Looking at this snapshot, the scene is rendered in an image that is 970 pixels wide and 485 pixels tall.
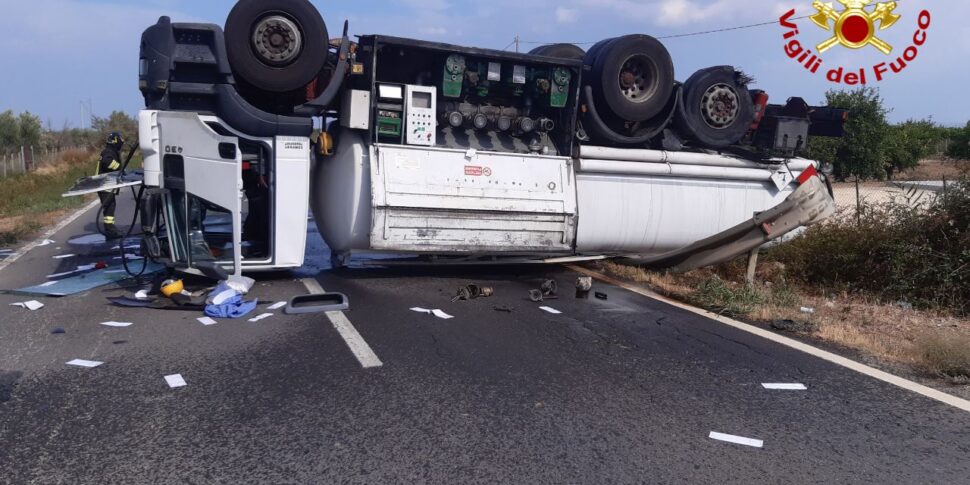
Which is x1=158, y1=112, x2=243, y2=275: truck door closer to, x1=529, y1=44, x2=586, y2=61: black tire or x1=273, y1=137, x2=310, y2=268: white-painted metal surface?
x1=273, y1=137, x2=310, y2=268: white-painted metal surface

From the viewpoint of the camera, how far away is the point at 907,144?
28016mm

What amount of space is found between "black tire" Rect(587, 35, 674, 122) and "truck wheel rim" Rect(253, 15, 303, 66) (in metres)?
3.34

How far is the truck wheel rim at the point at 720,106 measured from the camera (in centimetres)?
908

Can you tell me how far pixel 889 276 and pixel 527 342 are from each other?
4.27 m

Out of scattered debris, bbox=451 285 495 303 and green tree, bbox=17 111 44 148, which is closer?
scattered debris, bbox=451 285 495 303

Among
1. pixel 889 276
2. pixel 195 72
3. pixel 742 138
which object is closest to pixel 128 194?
pixel 195 72

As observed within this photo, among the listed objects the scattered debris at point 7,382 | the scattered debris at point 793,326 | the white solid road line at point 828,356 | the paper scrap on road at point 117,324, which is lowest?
the scattered debris at point 7,382

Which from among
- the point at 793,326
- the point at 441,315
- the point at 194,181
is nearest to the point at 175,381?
the point at 441,315

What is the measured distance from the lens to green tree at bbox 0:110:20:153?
4088 centimetres

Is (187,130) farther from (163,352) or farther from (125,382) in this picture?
(125,382)

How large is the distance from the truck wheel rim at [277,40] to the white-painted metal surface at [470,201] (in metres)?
1.27

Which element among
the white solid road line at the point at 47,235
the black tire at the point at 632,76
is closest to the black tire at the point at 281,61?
the black tire at the point at 632,76

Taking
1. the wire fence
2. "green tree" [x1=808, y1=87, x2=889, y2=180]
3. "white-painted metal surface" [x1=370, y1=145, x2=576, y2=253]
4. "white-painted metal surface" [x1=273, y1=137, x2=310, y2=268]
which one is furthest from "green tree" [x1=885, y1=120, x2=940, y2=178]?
the wire fence

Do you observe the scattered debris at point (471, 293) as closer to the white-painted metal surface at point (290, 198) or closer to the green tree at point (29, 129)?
the white-painted metal surface at point (290, 198)
